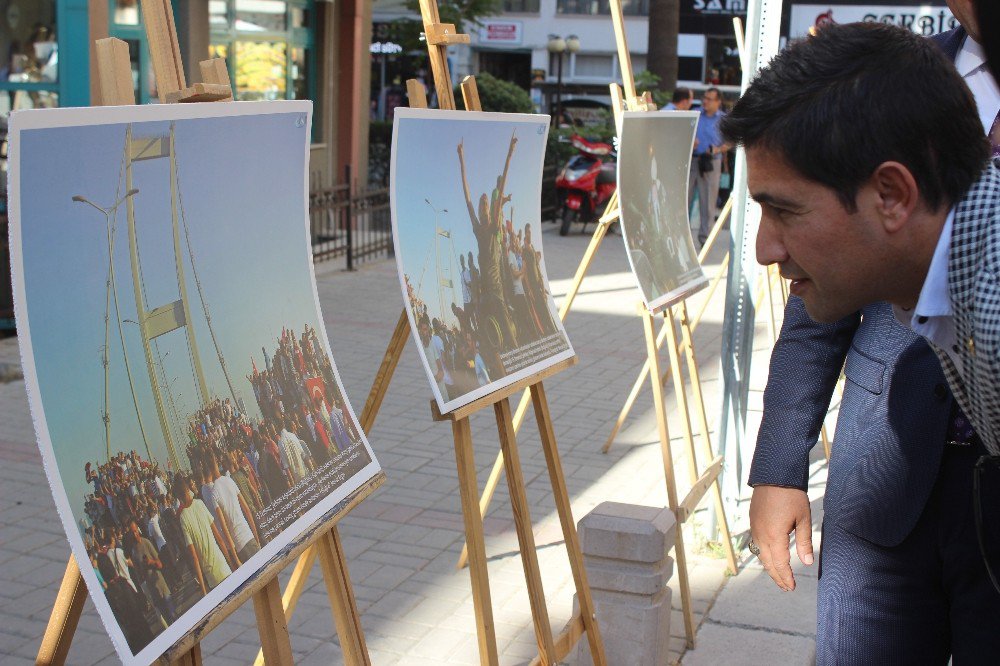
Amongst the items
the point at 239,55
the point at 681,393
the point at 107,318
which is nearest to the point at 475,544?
the point at 107,318

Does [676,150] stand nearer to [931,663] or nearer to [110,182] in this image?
[931,663]

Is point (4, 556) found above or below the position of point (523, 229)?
below

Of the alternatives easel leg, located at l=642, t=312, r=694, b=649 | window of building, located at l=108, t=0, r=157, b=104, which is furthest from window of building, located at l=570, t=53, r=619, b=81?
easel leg, located at l=642, t=312, r=694, b=649

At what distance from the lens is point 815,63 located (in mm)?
1758

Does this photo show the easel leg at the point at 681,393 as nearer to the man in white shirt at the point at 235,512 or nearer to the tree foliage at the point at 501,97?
the man in white shirt at the point at 235,512

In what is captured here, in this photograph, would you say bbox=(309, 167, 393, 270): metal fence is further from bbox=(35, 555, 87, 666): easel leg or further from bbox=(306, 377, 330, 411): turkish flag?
bbox=(35, 555, 87, 666): easel leg

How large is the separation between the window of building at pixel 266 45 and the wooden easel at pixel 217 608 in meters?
11.1

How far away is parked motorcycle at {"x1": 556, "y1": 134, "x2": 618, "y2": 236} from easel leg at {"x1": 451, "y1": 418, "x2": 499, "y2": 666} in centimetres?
1371

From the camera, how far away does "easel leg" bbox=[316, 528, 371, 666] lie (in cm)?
251

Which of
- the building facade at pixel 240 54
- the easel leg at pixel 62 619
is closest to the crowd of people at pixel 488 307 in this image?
the easel leg at pixel 62 619

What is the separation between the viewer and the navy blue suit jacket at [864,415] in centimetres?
231

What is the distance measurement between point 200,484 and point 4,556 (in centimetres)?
322

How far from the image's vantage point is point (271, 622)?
227 centimetres

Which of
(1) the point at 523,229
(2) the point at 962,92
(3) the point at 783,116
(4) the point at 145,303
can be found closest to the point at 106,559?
(4) the point at 145,303
